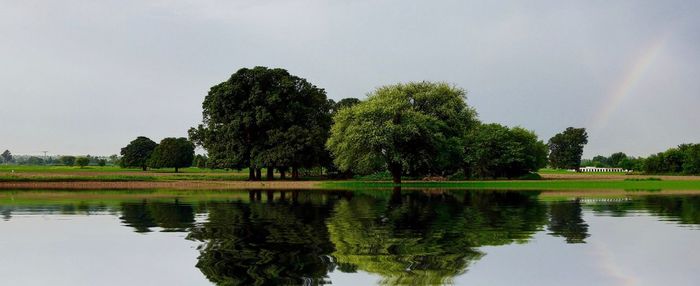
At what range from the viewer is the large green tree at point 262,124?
323 feet

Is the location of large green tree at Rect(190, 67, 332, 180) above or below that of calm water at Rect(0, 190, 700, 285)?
above

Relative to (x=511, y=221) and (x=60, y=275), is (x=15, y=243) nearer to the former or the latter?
(x=60, y=275)

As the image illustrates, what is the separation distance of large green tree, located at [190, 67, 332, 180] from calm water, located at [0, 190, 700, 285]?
203ft

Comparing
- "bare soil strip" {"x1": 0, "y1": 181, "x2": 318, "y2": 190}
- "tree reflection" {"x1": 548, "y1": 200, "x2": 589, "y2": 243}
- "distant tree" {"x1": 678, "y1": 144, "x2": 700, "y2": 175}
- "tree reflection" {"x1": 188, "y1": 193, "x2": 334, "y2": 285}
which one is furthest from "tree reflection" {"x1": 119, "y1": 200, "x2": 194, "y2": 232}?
"distant tree" {"x1": 678, "y1": 144, "x2": 700, "y2": 175}

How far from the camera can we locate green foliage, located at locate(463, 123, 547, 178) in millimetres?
106250

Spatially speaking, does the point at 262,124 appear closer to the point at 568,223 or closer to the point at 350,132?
the point at 350,132

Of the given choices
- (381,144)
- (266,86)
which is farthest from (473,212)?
(266,86)

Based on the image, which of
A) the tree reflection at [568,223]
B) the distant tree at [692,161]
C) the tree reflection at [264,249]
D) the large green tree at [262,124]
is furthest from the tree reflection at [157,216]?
the distant tree at [692,161]

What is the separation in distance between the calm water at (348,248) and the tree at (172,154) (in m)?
143

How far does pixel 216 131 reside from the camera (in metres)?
106

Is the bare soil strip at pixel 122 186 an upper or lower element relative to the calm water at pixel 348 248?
upper

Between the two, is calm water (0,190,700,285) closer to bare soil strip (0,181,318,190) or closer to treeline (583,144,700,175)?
bare soil strip (0,181,318,190)

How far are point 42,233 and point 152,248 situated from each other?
302 inches

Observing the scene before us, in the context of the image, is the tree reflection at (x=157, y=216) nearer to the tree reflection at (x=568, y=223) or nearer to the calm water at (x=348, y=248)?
the calm water at (x=348, y=248)
